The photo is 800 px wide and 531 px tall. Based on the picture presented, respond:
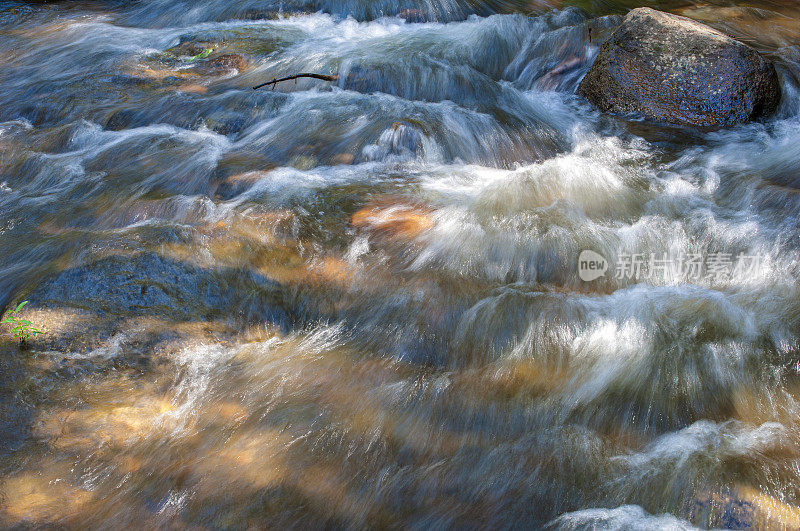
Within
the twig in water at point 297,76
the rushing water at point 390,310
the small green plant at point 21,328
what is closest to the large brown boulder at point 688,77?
the rushing water at point 390,310

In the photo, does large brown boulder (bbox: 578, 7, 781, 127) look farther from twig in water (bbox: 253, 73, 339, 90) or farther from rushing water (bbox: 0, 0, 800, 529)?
twig in water (bbox: 253, 73, 339, 90)

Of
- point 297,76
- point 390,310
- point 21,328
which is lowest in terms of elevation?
point 390,310

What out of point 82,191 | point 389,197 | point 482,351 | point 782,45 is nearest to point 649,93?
point 782,45

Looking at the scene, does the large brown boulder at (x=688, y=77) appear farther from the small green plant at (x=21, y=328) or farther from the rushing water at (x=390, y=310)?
the small green plant at (x=21, y=328)

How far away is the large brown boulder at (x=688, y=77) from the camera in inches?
217

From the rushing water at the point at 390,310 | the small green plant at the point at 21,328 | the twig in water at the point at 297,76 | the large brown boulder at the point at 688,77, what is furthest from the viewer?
the twig in water at the point at 297,76

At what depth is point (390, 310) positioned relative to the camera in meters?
3.40

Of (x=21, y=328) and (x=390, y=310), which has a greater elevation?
(x=21, y=328)

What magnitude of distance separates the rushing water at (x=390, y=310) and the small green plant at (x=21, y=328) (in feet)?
0.17

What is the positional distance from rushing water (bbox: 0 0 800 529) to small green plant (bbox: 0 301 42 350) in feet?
0.17

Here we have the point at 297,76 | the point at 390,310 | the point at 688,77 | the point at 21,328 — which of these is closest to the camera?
the point at 21,328

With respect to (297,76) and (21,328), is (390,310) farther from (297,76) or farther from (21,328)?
(297,76)

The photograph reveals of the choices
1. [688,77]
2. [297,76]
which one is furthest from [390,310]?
[688,77]

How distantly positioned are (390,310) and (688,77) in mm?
4041
